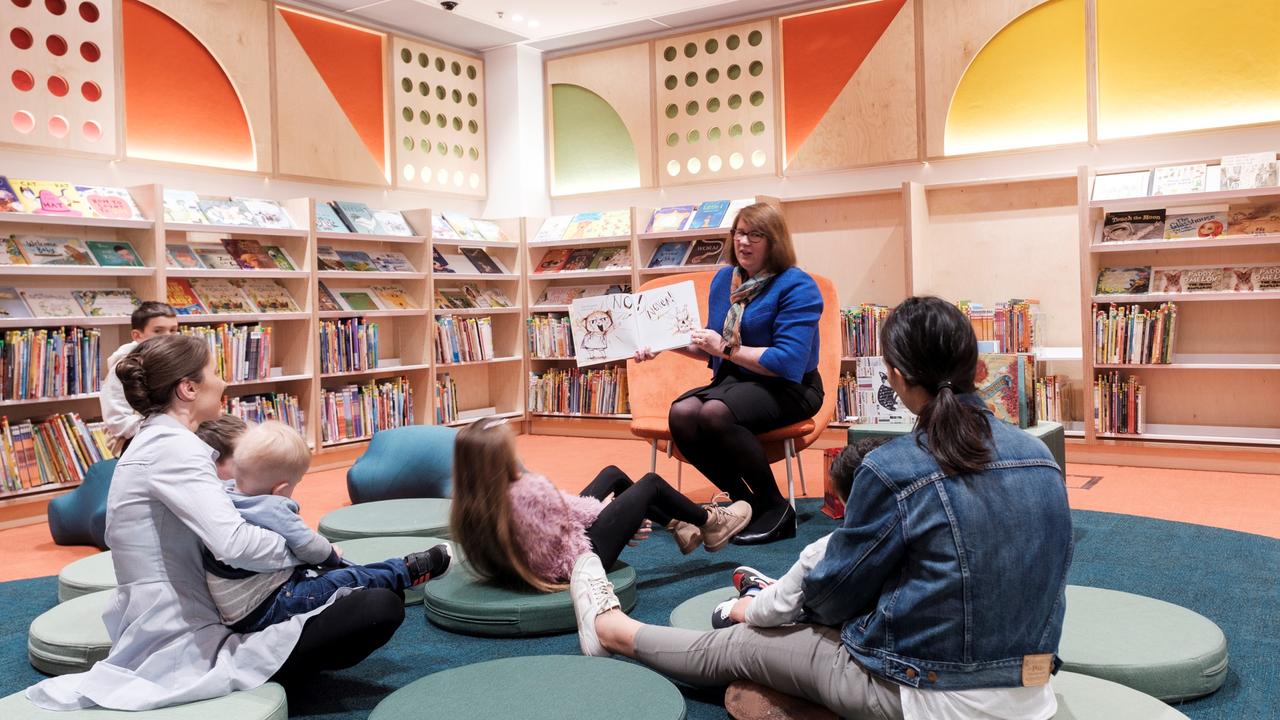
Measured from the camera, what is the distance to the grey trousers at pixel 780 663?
188 centimetres

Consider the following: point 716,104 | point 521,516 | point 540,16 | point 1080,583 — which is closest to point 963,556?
point 521,516

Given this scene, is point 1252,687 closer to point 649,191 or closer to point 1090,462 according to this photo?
point 1090,462

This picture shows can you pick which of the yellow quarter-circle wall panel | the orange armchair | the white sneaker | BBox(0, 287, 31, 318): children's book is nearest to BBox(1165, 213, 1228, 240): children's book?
the yellow quarter-circle wall panel

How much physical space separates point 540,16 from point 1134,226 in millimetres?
4267

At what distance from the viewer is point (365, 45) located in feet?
23.0

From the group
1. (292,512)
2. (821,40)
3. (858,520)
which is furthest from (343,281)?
(858,520)

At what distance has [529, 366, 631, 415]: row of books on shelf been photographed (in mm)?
7395

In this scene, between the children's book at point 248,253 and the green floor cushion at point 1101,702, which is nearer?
the green floor cushion at point 1101,702

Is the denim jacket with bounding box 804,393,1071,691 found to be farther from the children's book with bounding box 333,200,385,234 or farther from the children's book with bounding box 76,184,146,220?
the children's book with bounding box 333,200,385,234

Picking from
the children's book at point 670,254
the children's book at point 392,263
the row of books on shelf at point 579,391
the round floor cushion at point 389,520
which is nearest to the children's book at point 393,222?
the children's book at point 392,263

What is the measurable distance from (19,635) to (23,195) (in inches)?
110

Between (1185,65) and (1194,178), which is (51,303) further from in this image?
(1185,65)

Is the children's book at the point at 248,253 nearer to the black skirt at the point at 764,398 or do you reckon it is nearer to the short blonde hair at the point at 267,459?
the black skirt at the point at 764,398

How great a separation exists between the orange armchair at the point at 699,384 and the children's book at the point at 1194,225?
2.33 metres
